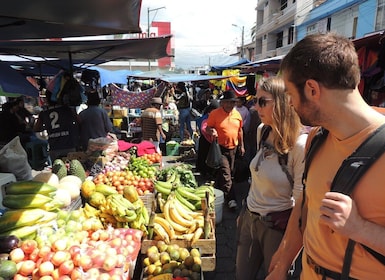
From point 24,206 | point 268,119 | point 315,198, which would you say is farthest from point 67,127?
point 315,198

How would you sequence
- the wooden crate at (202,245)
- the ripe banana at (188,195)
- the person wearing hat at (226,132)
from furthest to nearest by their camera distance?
the person wearing hat at (226,132), the ripe banana at (188,195), the wooden crate at (202,245)

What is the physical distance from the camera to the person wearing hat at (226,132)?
17.3 feet

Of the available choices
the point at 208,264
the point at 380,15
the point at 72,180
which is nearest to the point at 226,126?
the point at 72,180

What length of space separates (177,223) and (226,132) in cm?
242

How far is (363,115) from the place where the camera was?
1.15 meters

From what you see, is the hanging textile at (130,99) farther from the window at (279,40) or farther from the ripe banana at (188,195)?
the window at (279,40)

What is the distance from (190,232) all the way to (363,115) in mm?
2363

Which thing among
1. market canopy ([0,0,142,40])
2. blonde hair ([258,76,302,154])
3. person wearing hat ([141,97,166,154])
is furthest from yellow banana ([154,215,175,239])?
person wearing hat ([141,97,166,154])

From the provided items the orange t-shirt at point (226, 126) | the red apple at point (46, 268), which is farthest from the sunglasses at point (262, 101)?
the orange t-shirt at point (226, 126)

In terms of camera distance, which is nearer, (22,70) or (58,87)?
(58,87)

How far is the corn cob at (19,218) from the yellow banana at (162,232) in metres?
1.04

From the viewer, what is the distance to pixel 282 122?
2.17 meters

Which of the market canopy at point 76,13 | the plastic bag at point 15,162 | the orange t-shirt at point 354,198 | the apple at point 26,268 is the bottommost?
the apple at point 26,268

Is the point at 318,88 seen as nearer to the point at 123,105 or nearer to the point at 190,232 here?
the point at 190,232
